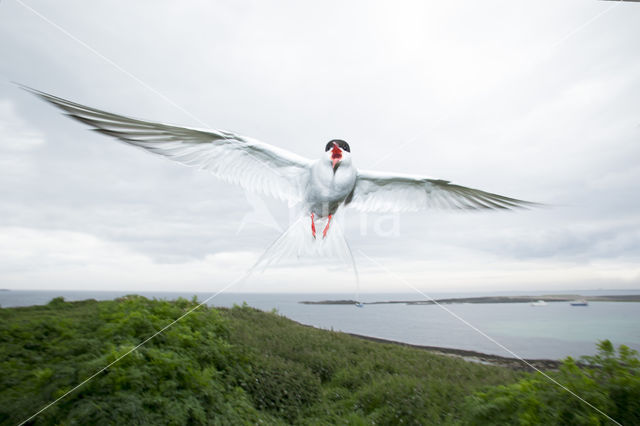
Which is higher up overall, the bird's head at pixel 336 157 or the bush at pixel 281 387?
the bird's head at pixel 336 157

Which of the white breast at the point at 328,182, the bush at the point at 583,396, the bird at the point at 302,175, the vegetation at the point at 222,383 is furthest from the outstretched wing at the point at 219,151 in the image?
the bush at the point at 583,396

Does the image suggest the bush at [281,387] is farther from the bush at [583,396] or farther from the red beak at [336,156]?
the red beak at [336,156]

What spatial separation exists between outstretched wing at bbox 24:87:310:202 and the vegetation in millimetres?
2284

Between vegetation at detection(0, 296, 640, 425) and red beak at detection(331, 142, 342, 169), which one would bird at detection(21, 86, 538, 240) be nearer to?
red beak at detection(331, 142, 342, 169)

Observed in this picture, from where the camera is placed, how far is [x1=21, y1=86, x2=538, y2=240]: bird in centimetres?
255

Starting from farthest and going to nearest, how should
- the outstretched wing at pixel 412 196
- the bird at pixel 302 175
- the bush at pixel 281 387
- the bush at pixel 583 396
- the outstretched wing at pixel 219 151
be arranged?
the bush at pixel 281 387 < the outstretched wing at pixel 412 196 < the bush at pixel 583 396 < the bird at pixel 302 175 < the outstretched wing at pixel 219 151

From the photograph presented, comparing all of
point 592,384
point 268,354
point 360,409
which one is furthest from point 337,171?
point 268,354

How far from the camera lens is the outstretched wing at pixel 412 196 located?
3.71 metres

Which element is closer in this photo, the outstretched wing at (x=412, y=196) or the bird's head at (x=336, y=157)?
the bird's head at (x=336, y=157)

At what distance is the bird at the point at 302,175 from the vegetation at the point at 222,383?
1893 mm

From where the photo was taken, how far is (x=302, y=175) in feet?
11.3

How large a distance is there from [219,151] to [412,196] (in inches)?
91.7

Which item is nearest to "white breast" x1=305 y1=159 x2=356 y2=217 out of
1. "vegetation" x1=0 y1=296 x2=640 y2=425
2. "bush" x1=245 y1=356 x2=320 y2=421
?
"vegetation" x1=0 y1=296 x2=640 y2=425

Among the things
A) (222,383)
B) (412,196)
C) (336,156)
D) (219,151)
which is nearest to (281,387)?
(222,383)
